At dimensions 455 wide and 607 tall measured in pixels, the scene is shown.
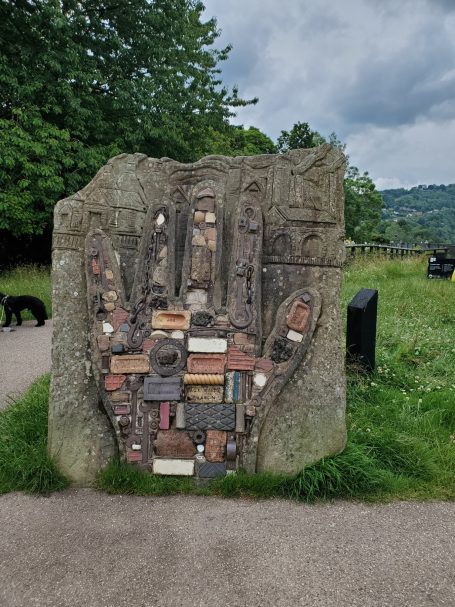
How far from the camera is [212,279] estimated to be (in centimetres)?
312

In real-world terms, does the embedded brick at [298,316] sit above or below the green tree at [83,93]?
below

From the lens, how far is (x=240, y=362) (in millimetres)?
3006

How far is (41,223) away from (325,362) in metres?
10.9

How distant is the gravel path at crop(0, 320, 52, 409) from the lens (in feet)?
16.7

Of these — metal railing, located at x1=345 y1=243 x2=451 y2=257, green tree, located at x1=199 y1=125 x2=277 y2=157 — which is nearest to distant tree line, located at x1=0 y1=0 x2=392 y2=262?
green tree, located at x1=199 y1=125 x2=277 y2=157

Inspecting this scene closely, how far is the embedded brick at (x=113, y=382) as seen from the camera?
9.87 ft

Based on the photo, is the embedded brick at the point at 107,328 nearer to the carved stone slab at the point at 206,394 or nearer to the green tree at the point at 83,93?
the carved stone slab at the point at 206,394

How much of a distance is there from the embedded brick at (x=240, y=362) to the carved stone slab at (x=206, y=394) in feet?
0.57

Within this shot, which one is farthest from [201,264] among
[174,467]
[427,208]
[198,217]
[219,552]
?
[427,208]

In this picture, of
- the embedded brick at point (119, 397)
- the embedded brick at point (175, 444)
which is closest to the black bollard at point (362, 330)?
the embedded brick at point (175, 444)

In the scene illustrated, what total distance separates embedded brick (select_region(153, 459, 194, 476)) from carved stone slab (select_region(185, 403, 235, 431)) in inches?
9.5

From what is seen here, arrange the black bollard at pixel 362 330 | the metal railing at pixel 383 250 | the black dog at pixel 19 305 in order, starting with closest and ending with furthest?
the black bollard at pixel 362 330, the black dog at pixel 19 305, the metal railing at pixel 383 250

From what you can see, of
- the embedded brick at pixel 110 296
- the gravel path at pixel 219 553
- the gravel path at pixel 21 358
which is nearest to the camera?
the gravel path at pixel 219 553

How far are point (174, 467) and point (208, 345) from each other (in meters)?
0.88
